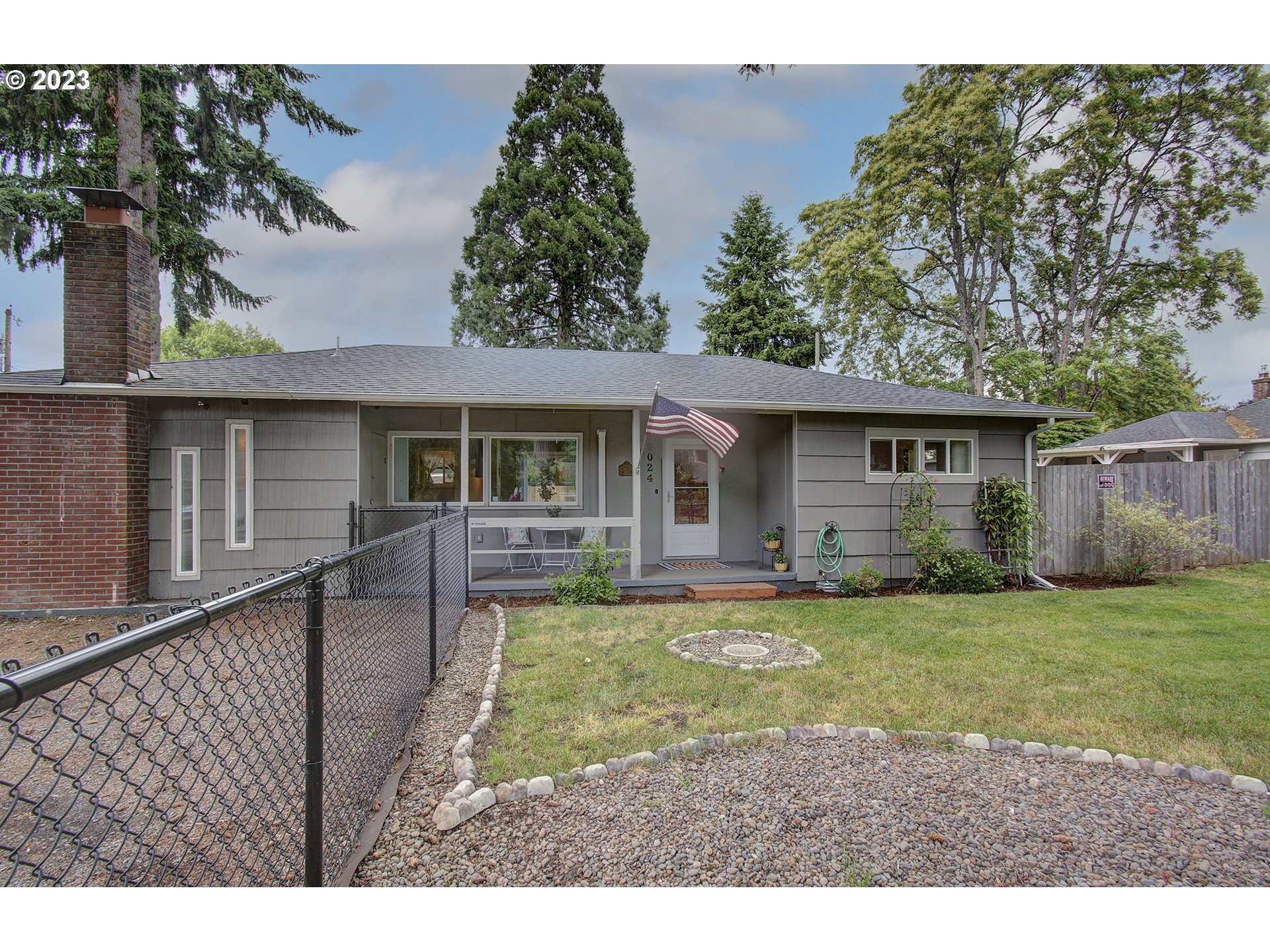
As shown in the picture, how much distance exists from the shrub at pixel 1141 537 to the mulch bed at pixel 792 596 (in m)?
0.28

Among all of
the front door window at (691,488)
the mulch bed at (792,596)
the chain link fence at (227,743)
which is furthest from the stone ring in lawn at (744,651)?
the front door window at (691,488)

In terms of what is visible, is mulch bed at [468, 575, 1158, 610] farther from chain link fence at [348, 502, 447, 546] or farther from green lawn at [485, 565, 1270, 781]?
chain link fence at [348, 502, 447, 546]

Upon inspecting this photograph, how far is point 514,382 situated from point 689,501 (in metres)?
3.43

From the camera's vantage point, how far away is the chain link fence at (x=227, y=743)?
49.0 inches

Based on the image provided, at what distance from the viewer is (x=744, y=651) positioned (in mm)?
4930

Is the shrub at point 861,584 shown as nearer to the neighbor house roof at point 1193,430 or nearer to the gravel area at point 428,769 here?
the gravel area at point 428,769

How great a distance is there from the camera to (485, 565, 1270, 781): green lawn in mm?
3254

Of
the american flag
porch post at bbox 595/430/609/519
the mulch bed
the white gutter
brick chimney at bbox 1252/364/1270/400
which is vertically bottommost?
the mulch bed

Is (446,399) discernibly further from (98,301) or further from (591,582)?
(98,301)

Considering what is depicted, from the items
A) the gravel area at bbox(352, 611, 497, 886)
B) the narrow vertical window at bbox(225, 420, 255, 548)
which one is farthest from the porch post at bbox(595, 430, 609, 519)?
the narrow vertical window at bbox(225, 420, 255, 548)

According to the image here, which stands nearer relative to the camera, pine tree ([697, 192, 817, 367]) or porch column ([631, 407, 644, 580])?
porch column ([631, 407, 644, 580])

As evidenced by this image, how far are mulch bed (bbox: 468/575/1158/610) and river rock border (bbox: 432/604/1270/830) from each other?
367 cm

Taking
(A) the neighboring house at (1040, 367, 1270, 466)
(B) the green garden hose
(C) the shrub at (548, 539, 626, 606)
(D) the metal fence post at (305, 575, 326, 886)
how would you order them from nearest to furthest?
(D) the metal fence post at (305, 575, 326, 886) < (C) the shrub at (548, 539, 626, 606) < (B) the green garden hose < (A) the neighboring house at (1040, 367, 1270, 466)

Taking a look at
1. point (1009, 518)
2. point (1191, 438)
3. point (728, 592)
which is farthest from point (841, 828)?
point (1191, 438)
